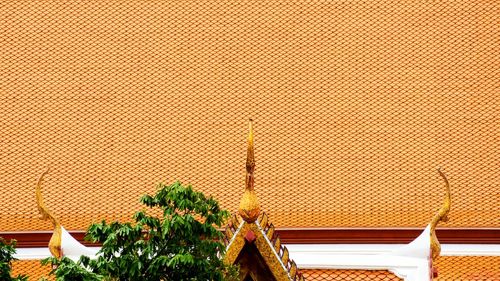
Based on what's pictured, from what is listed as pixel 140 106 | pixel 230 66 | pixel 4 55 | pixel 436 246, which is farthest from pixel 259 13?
pixel 436 246

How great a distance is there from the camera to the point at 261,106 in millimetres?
13500

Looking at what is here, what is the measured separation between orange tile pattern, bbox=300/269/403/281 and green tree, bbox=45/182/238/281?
2439 mm

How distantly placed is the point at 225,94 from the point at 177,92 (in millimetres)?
477

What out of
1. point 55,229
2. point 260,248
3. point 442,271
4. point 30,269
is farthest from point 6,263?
point 442,271

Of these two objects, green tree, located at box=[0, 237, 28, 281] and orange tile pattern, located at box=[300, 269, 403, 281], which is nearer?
green tree, located at box=[0, 237, 28, 281]

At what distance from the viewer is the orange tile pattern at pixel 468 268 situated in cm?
1166

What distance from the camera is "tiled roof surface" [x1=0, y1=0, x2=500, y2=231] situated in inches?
500

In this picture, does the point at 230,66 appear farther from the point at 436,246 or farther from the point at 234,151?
the point at 436,246

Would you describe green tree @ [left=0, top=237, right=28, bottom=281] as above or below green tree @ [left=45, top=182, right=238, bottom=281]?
below

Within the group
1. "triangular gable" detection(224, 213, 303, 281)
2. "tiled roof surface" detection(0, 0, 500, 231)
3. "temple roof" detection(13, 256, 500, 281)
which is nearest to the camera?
"triangular gable" detection(224, 213, 303, 281)

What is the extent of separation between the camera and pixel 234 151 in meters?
13.2

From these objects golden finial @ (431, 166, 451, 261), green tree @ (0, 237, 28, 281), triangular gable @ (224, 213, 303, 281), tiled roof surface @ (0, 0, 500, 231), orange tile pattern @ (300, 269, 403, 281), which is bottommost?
green tree @ (0, 237, 28, 281)

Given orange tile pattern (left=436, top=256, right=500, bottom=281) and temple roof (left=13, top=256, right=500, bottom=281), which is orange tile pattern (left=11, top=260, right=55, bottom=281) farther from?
orange tile pattern (left=436, top=256, right=500, bottom=281)

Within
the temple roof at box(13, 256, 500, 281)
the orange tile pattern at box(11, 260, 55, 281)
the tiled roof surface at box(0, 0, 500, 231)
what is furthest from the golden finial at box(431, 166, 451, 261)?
the orange tile pattern at box(11, 260, 55, 281)
